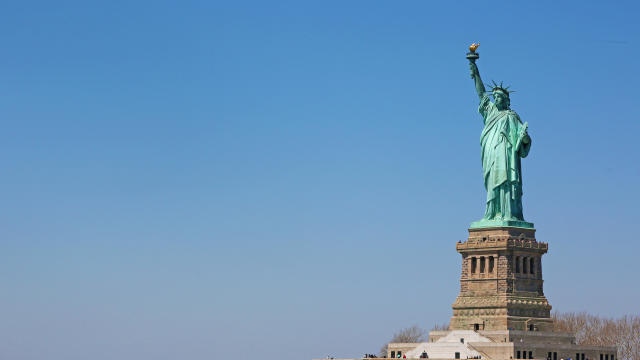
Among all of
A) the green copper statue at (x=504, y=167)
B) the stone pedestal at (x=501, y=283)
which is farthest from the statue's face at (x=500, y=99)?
the stone pedestal at (x=501, y=283)

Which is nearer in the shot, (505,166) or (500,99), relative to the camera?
(505,166)

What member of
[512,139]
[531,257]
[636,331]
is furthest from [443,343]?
[636,331]

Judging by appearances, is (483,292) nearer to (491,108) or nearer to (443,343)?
(443,343)

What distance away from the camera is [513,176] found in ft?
319

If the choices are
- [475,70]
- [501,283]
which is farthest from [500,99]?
[501,283]

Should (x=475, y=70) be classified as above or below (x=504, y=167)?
above

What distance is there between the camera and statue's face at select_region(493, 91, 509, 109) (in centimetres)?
9869

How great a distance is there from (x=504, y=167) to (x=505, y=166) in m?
0.10

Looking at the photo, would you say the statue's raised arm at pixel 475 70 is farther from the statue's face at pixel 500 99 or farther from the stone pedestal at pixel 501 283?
the stone pedestal at pixel 501 283

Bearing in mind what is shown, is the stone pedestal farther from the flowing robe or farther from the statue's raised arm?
the statue's raised arm

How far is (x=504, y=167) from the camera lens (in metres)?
97.3

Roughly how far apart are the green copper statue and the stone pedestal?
47.3 inches

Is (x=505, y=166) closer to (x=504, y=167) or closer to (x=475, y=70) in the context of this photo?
(x=504, y=167)

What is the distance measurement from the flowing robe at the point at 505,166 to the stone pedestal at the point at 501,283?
161cm
